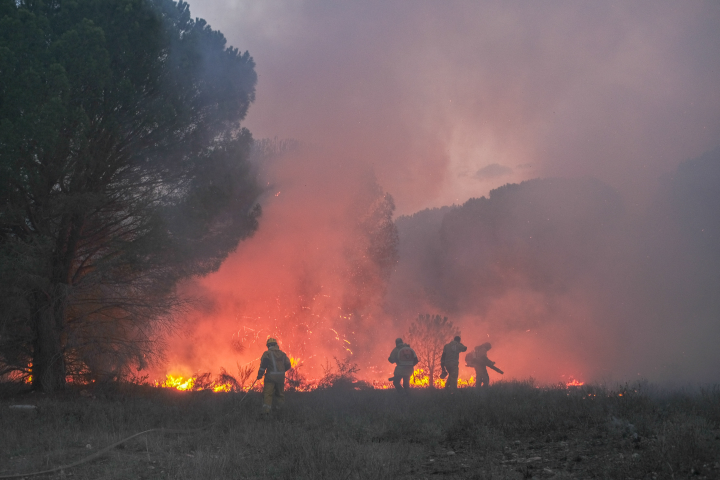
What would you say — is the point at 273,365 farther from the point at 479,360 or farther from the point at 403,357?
the point at 479,360

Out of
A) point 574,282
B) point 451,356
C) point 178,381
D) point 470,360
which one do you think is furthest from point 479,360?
point 574,282

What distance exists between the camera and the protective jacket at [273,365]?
11.1 m

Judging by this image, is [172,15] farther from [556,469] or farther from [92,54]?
[556,469]

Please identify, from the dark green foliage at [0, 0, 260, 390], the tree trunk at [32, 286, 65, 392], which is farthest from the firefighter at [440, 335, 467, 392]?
the tree trunk at [32, 286, 65, 392]

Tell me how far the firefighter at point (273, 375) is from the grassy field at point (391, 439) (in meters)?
0.41

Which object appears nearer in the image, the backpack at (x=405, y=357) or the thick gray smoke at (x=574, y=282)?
the backpack at (x=405, y=357)

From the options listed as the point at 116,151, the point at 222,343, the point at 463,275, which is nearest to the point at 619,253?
the point at 463,275

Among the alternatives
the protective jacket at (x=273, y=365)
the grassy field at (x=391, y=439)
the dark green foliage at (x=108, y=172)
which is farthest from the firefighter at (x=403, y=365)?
the dark green foliage at (x=108, y=172)

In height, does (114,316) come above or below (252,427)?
above

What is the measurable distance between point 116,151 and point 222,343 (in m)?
15.2

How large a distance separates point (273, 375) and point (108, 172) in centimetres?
713

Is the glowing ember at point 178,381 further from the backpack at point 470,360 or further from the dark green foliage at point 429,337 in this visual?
the dark green foliage at point 429,337

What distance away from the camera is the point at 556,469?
18.8 feet

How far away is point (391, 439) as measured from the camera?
25.8 feet
